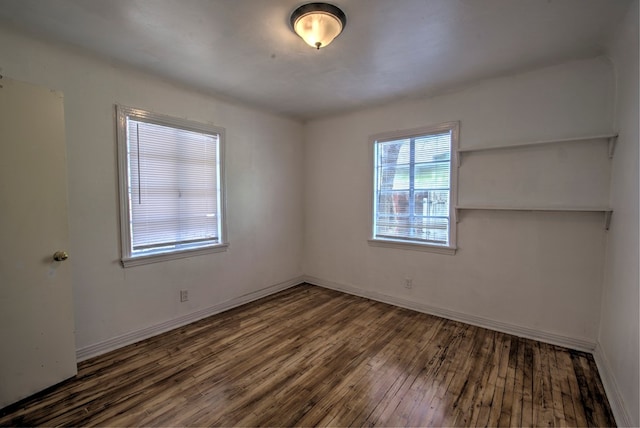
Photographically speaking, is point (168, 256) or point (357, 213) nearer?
point (168, 256)

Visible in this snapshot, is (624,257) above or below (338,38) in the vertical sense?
below

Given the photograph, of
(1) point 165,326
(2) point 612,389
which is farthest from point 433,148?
(1) point 165,326

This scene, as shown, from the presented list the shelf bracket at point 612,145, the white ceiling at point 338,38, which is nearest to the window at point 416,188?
the white ceiling at point 338,38

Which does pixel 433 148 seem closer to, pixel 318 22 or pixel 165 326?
pixel 318 22

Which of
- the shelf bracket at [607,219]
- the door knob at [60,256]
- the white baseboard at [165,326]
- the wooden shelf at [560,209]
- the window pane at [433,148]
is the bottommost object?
the white baseboard at [165,326]

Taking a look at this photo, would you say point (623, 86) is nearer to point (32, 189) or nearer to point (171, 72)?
point (171, 72)

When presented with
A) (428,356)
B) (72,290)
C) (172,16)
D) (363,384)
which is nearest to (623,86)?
(428,356)

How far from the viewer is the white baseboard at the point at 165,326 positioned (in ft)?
8.01

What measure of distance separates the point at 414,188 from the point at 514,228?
44.8 inches

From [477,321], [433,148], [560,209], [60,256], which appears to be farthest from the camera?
[433,148]

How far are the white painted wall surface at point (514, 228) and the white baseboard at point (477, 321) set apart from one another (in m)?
0.03

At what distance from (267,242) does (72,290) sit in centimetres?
221

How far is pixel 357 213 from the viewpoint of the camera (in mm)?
4004

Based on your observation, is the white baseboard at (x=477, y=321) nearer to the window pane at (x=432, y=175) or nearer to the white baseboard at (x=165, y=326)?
the white baseboard at (x=165, y=326)
